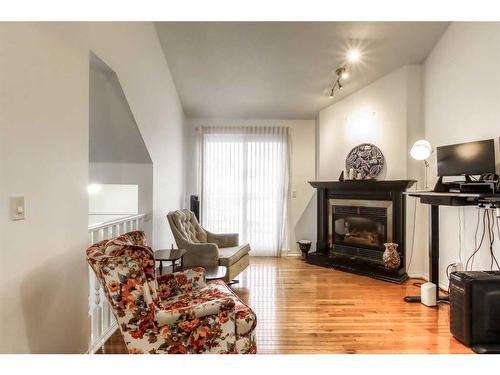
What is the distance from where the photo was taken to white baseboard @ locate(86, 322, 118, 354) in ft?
7.26

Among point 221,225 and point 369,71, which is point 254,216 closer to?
point 221,225

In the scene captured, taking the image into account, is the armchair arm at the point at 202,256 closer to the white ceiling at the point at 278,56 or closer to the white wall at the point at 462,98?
the white ceiling at the point at 278,56

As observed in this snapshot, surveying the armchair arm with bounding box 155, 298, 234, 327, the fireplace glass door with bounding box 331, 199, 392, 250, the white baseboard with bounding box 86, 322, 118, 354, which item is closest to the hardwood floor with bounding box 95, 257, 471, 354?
the white baseboard with bounding box 86, 322, 118, 354

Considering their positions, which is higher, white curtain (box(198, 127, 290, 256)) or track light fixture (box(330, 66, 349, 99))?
track light fixture (box(330, 66, 349, 99))

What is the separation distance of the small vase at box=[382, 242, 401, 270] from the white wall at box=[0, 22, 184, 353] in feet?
11.5

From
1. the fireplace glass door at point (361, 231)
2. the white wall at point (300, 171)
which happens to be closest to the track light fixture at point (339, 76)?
the white wall at point (300, 171)

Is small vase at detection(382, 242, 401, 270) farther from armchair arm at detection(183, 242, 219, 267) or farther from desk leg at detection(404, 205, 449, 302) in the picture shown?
armchair arm at detection(183, 242, 219, 267)

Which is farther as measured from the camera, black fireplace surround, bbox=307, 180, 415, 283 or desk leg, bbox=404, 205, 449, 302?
black fireplace surround, bbox=307, 180, 415, 283

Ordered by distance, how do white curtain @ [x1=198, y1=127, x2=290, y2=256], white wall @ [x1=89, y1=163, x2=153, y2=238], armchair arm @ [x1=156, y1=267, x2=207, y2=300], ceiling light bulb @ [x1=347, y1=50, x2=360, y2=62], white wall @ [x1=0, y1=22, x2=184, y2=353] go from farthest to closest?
white curtain @ [x1=198, y1=127, x2=290, y2=256] < ceiling light bulb @ [x1=347, y1=50, x2=360, y2=62] < white wall @ [x1=89, y1=163, x2=153, y2=238] < armchair arm @ [x1=156, y1=267, x2=207, y2=300] < white wall @ [x1=0, y1=22, x2=184, y2=353]

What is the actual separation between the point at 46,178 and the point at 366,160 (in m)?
4.07

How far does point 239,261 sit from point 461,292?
7.53 ft
